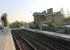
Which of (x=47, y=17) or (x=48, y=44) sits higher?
(x=47, y=17)

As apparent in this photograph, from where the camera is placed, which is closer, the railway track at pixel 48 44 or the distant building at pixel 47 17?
the railway track at pixel 48 44

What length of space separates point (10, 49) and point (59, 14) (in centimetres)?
12214

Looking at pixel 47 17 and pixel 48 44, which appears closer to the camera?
pixel 48 44

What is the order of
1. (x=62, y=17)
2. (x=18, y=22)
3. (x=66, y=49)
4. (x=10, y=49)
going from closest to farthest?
(x=10, y=49) < (x=66, y=49) < (x=62, y=17) < (x=18, y=22)

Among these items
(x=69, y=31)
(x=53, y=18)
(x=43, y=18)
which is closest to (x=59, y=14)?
(x=53, y=18)

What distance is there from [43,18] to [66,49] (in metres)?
128

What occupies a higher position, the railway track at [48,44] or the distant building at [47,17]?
the distant building at [47,17]

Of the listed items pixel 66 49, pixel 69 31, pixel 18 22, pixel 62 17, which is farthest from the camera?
pixel 18 22

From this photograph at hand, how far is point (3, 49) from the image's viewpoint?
53.1 ft

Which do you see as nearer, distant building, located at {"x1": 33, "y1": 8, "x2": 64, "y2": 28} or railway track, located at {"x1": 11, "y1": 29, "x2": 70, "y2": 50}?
railway track, located at {"x1": 11, "y1": 29, "x2": 70, "y2": 50}

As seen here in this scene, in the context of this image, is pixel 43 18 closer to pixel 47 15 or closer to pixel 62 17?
pixel 47 15

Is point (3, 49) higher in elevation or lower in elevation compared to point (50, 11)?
lower

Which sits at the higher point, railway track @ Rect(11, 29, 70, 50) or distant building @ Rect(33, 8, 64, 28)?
distant building @ Rect(33, 8, 64, 28)

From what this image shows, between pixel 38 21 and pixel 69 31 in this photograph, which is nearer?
pixel 69 31
